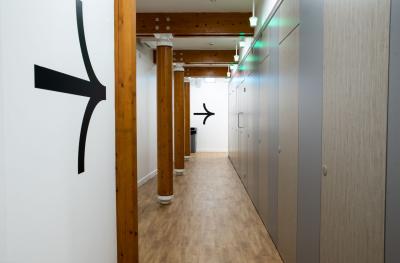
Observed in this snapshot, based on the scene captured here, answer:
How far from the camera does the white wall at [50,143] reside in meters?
1.08

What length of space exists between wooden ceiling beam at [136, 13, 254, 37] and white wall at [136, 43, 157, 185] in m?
1.75

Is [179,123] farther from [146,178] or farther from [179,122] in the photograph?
[146,178]

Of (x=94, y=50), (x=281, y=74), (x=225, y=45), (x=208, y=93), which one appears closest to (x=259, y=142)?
(x=281, y=74)

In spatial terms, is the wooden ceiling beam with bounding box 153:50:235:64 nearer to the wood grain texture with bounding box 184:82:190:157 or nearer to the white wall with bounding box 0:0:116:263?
the wood grain texture with bounding box 184:82:190:157

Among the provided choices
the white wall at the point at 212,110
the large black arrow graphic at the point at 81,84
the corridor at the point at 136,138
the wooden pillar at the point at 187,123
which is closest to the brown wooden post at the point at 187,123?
the wooden pillar at the point at 187,123

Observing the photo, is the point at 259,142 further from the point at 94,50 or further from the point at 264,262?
the point at 94,50

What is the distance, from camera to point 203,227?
4.39 m

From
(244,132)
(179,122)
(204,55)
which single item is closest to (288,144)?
(244,132)

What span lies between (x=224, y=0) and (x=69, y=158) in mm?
4062

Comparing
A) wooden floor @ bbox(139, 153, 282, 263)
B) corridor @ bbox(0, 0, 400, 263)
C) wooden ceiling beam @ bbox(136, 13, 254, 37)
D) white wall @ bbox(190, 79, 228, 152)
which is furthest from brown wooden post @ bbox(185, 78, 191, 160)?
corridor @ bbox(0, 0, 400, 263)

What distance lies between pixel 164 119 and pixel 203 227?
1966 millimetres

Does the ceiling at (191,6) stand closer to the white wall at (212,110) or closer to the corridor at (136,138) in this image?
the corridor at (136,138)

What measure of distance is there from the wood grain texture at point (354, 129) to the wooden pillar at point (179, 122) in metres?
6.74

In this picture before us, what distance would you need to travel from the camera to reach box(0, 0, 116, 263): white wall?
3.55 ft
